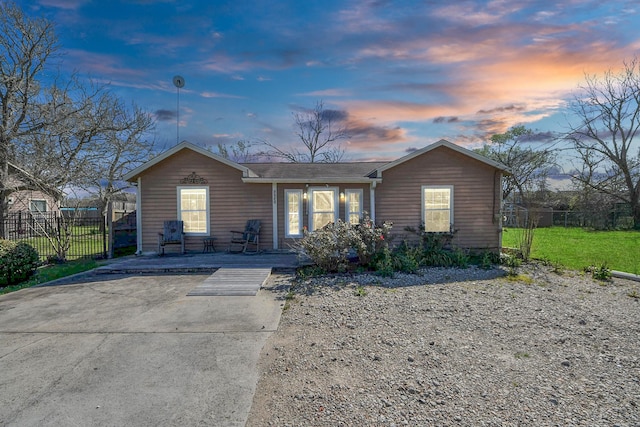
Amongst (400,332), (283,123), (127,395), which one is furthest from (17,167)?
(283,123)

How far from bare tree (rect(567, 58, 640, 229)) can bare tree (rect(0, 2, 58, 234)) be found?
27308 mm

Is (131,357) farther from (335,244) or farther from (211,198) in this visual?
(211,198)

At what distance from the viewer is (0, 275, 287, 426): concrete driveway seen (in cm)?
250

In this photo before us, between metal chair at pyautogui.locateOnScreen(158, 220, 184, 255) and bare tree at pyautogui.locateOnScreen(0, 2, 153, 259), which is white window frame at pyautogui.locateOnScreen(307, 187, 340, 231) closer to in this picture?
metal chair at pyautogui.locateOnScreen(158, 220, 184, 255)

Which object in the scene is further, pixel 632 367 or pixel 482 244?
pixel 482 244

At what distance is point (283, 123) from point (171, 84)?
12.6m

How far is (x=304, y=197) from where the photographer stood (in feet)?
33.9

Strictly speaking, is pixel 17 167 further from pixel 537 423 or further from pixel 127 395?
pixel 537 423

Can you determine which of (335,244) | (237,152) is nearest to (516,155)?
(237,152)

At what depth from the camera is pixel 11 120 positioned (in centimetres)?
869

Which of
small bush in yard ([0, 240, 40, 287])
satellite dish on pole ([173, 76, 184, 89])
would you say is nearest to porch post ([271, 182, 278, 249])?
satellite dish on pole ([173, 76, 184, 89])

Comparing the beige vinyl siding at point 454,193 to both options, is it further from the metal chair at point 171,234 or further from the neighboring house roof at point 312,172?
the metal chair at point 171,234

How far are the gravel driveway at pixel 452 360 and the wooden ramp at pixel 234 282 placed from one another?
126 cm

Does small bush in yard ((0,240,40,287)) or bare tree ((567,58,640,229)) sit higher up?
bare tree ((567,58,640,229))
